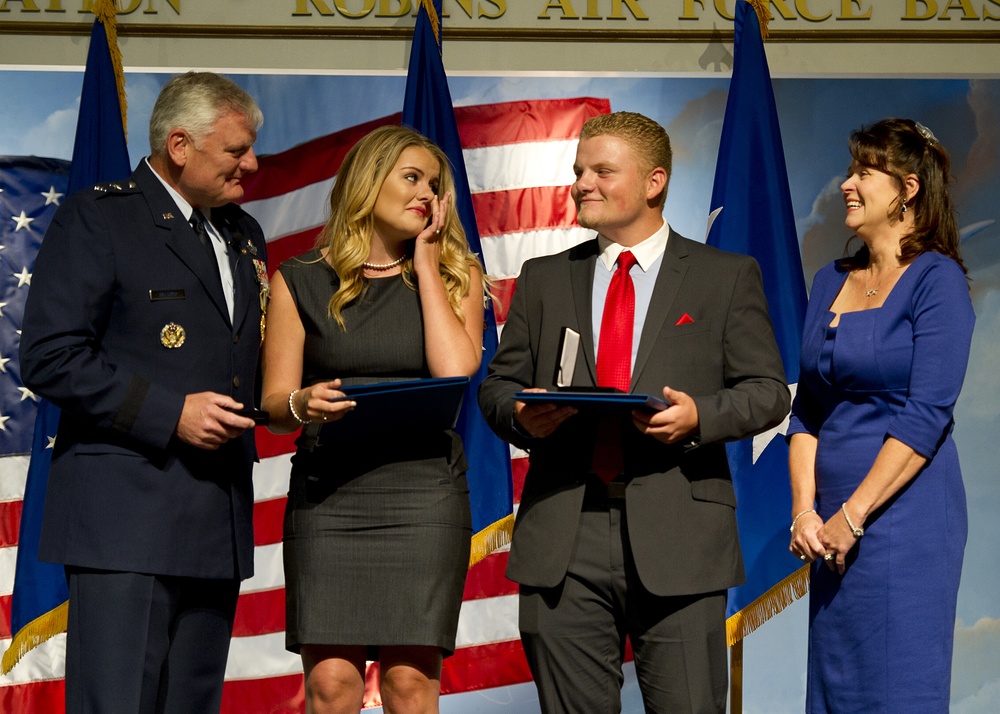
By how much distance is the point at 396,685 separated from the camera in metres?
2.58

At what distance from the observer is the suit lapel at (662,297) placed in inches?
97.5

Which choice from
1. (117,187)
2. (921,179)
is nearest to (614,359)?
(921,179)

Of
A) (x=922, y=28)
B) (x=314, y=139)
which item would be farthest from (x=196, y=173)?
(x=922, y=28)

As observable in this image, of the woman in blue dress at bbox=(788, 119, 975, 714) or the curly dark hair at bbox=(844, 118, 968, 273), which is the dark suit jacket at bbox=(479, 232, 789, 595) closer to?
the woman in blue dress at bbox=(788, 119, 975, 714)

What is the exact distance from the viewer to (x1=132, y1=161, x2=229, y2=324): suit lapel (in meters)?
2.56

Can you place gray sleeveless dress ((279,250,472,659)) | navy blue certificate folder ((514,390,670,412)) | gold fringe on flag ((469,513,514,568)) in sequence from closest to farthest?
navy blue certificate folder ((514,390,670,412)) < gray sleeveless dress ((279,250,472,659)) < gold fringe on flag ((469,513,514,568))

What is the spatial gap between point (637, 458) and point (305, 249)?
7.28 ft

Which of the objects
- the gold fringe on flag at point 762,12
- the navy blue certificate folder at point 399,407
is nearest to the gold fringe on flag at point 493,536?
the navy blue certificate folder at point 399,407

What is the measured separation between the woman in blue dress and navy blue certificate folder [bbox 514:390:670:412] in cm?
60

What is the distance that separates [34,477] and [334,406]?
1797mm

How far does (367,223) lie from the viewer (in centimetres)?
275

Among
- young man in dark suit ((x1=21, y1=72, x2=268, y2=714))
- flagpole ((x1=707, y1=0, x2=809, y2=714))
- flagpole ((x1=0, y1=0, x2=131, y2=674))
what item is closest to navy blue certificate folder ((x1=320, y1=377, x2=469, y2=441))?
young man in dark suit ((x1=21, y1=72, x2=268, y2=714))

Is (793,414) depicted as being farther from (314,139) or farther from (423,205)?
(314,139)

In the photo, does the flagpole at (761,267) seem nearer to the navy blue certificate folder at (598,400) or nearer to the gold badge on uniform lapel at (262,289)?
the navy blue certificate folder at (598,400)
